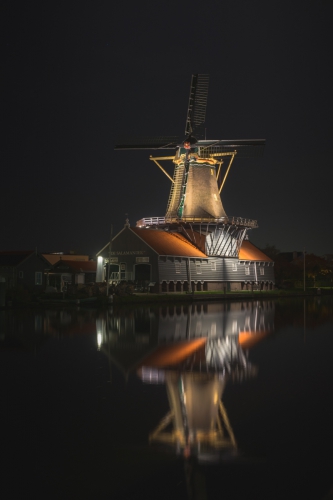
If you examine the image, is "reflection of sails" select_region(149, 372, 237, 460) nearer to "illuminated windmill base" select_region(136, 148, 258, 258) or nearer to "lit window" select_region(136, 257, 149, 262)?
"lit window" select_region(136, 257, 149, 262)

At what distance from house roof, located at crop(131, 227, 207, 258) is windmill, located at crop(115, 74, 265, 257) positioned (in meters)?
0.92

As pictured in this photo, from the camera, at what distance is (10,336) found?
1786 centimetres

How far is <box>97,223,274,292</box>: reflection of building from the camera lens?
50.1m

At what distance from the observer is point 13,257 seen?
47812mm

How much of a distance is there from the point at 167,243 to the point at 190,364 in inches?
1589

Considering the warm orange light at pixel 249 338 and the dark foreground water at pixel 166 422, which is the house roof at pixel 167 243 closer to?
the warm orange light at pixel 249 338

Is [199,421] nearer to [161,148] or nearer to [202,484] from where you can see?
[202,484]

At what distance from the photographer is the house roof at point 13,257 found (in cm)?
4693

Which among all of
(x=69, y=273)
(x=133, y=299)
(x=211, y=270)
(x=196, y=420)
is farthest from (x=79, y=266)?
(x=196, y=420)

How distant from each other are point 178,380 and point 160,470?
4611 mm

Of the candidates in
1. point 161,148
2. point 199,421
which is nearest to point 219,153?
point 161,148

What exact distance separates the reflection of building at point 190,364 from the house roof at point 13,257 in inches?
951

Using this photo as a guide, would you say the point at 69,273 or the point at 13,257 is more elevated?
the point at 13,257

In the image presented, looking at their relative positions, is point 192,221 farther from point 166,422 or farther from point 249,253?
point 166,422
